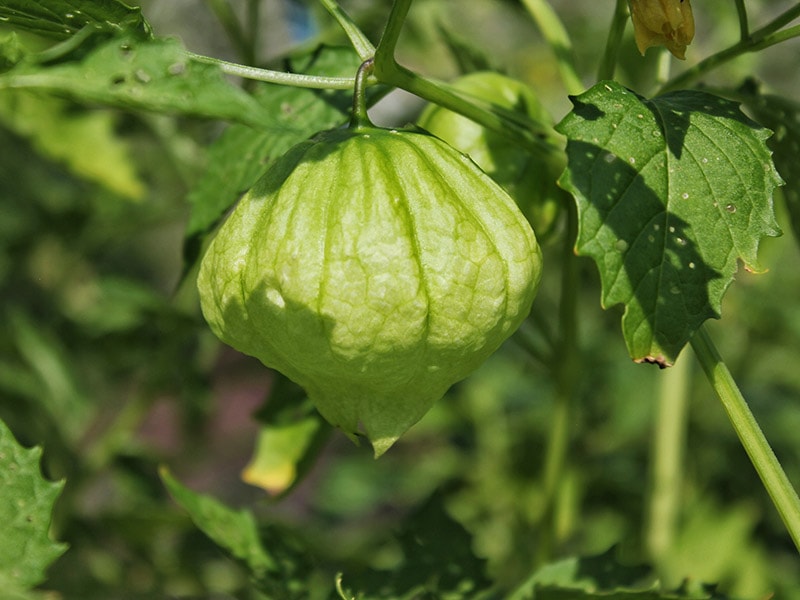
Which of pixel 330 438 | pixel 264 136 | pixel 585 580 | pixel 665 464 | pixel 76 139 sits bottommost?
pixel 330 438

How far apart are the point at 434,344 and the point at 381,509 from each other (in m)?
2.60

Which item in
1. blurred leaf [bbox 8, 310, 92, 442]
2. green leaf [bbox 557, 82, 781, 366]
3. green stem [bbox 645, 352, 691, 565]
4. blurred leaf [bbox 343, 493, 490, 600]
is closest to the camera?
green leaf [bbox 557, 82, 781, 366]

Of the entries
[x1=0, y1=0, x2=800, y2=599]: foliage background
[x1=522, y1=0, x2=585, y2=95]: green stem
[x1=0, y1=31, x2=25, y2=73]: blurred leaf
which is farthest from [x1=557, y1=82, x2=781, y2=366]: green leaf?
[x1=0, y1=0, x2=800, y2=599]: foliage background

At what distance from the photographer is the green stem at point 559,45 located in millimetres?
800

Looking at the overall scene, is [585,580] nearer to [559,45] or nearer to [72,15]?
[559,45]

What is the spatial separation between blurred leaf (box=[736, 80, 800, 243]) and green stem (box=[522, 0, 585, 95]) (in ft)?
0.42

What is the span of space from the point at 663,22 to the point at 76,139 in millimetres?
907

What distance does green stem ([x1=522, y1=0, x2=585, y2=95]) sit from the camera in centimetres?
80

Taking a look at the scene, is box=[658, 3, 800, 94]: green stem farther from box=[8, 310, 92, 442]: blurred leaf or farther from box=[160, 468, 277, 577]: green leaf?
box=[8, 310, 92, 442]: blurred leaf

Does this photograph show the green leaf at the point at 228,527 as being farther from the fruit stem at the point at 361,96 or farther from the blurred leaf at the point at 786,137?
the blurred leaf at the point at 786,137

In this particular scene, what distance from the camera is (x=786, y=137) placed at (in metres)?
0.73

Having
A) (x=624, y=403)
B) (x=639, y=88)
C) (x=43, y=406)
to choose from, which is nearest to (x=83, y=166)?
(x=43, y=406)

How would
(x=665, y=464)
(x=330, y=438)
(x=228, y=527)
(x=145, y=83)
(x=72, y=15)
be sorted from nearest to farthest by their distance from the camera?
(x=145, y=83), (x=72, y=15), (x=228, y=527), (x=665, y=464), (x=330, y=438)

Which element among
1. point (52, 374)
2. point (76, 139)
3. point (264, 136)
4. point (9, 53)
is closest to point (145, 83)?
point (9, 53)
